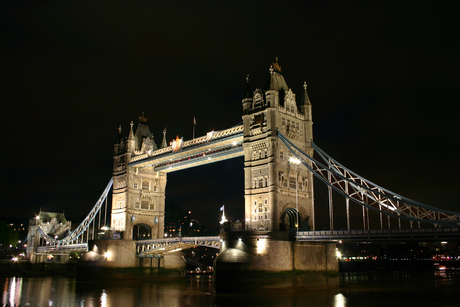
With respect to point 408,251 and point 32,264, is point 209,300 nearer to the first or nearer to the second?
point 32,264

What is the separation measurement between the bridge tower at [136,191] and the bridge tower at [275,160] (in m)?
23.1

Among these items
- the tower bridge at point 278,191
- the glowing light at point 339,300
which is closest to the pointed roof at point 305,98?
the tower bridge at point 278,191

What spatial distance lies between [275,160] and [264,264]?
10728 mm

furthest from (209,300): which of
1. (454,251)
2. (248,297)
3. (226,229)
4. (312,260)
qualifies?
(454,251)

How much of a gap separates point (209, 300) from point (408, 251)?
13551 centimetres

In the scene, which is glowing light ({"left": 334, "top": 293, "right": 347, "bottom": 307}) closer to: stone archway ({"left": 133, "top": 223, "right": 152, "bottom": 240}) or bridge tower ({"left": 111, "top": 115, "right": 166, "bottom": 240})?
bridge tower ({"left": 111, "top": 115, "right": 166, "bottom": 240})

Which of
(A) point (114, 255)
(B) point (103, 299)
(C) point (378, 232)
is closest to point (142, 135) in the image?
(A) point (114, 255)

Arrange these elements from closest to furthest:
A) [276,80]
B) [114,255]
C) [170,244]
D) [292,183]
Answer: [292,183] → [276,80] → [170,244] → [114,255]

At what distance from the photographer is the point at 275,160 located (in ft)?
145

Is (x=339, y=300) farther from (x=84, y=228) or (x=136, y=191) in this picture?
(x=84, y=228)

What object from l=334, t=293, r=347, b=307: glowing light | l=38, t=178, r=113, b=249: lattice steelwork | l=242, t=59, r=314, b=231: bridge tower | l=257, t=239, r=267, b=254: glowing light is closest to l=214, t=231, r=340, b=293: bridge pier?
l=257, t=239, r=267, b=254: glowing light

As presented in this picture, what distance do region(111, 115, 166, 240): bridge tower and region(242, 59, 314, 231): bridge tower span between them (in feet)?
75.7

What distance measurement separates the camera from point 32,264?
9400cm

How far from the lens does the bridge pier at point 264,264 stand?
39062 millimetres
